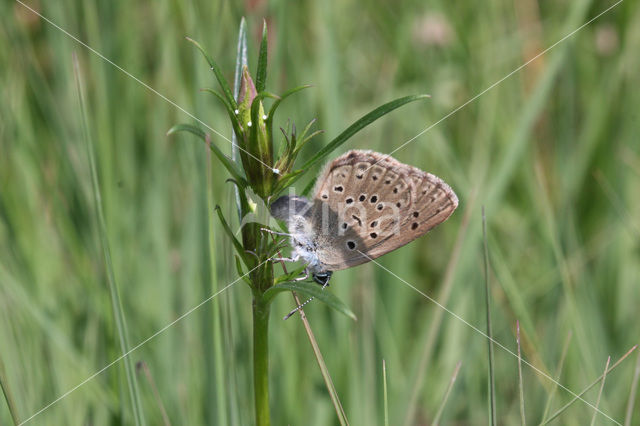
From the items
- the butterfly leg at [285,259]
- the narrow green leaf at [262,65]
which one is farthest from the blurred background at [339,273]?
the narrow green leaf at [262,65]

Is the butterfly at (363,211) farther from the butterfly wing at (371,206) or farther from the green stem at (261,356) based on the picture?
the green stem at (261,356)

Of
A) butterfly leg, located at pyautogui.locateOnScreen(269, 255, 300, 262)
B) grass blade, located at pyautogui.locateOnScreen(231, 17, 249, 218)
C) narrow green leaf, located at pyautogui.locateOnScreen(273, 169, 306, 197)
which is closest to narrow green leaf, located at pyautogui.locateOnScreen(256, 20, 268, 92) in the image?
grass blade, located at pyautogui.locateOnScreen(231, 17, 249, 218)

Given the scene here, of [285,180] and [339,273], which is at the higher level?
[285,180]

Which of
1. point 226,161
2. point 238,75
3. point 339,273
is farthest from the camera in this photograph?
point 339,273

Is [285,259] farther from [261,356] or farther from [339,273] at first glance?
[339,273]

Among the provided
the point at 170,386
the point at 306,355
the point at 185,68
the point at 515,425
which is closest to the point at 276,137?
the point at 185,68

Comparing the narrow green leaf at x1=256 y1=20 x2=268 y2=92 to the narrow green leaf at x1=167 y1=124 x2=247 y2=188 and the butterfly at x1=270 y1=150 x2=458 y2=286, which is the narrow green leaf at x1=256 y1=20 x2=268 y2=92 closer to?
the narrow green leaf at x1=167 y1=124 x2=247 y2=188

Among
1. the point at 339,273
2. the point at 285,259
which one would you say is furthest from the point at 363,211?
the point at 339,273
